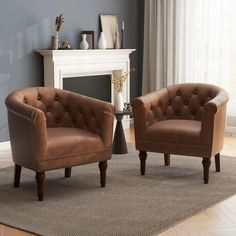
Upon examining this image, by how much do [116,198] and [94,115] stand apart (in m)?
0.74

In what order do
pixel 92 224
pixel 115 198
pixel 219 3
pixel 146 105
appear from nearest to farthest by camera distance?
pixel 92 224, pixel 115 198, pixel 146 105, pixel 219 3

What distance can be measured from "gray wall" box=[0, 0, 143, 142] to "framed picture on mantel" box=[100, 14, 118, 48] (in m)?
0.08

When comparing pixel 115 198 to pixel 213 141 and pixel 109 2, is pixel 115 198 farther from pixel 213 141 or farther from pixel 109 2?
pixel 109 2

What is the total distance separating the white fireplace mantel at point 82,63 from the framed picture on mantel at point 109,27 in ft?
0.66

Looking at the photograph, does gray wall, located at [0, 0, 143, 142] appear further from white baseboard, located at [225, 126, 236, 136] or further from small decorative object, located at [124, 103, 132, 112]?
white baseboard, located at [225, 126, 236, 136]

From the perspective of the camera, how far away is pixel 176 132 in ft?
15.0

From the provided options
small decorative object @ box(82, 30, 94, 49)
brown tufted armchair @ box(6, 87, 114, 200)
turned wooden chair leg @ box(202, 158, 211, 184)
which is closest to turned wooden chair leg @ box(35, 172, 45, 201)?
brown tufted armchair @ box(6, 87, 114, 200)

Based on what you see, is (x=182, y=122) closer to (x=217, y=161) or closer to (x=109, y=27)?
(x=217, y=161)

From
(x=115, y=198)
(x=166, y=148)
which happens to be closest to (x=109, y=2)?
(x=166, y=148)

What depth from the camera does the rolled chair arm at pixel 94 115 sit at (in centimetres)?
431

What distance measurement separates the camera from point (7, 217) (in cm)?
368

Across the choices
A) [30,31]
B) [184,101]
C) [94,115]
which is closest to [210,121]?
[184,101]

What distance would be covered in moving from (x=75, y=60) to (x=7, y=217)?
2.93m

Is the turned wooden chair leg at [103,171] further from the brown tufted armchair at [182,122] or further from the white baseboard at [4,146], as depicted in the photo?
the white baseboard at [4,146]
